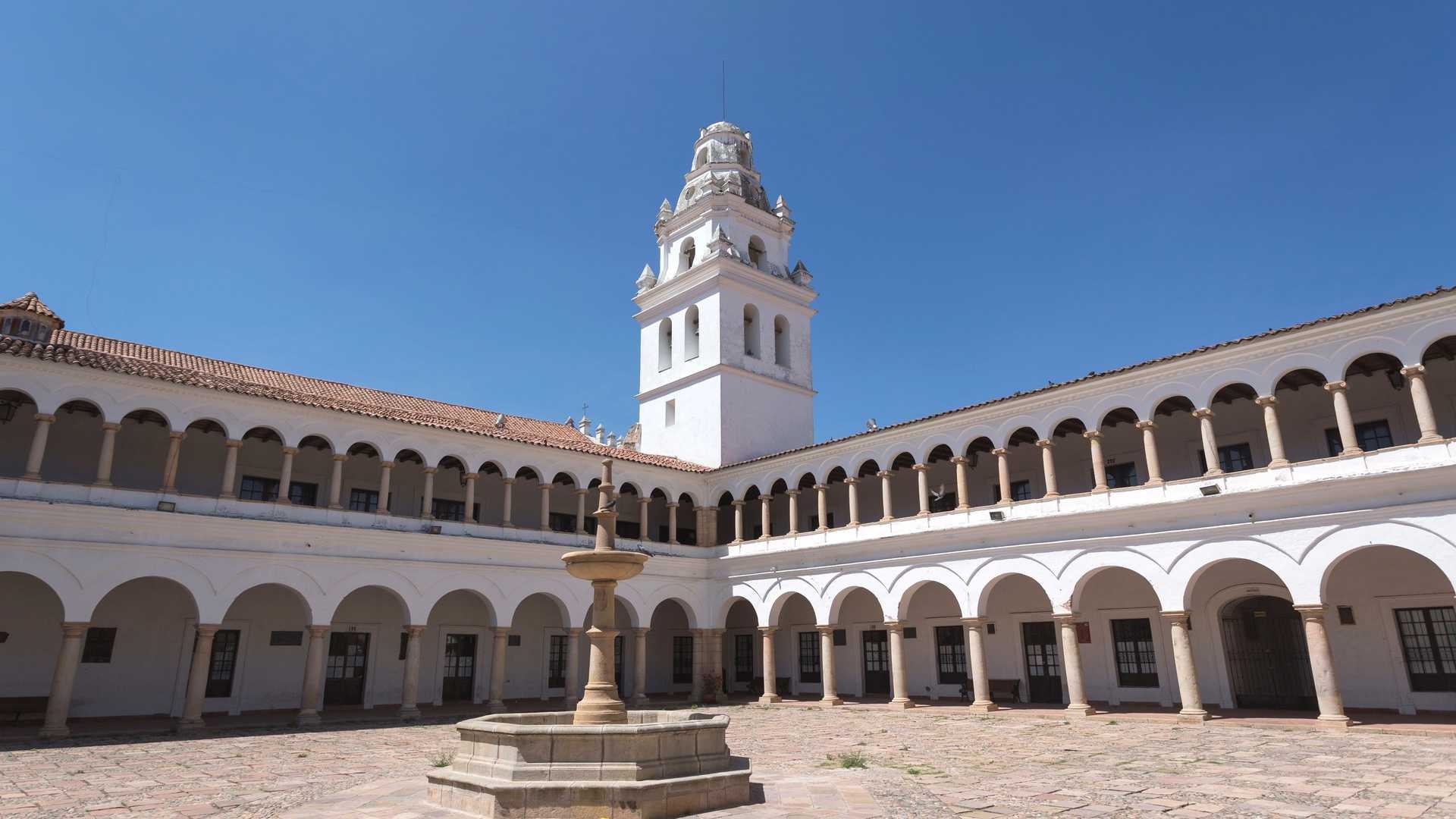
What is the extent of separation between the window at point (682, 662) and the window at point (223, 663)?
38.3 ft

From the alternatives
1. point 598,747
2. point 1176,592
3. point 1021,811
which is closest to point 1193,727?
point 1176,592

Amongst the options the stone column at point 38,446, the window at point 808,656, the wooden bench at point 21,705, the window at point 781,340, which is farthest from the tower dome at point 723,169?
the wooden bench at point 21,705

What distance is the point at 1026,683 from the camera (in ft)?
66.8

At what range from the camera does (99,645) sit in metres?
17.7

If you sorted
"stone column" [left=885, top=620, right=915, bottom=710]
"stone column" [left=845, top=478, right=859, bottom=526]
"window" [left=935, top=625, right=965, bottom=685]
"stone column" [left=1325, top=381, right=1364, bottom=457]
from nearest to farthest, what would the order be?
"stone column" [left=1325, top=381, right=1364, bottom=457] → "stone column" [left=885, top=620, right=915, bottom=710] → "stone column" [left=845, top=478, right=859, bottom=526] → "window" [left=935, top=625, right=965, bottom=685]

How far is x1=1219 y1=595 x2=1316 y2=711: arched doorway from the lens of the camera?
1727 centimetres

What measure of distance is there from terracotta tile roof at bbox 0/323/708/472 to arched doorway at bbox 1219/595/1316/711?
1358 cm

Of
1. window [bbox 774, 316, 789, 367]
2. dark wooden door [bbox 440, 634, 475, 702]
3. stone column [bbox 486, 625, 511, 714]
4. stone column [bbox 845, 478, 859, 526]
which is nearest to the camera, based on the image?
stone column [bbox 486, 625, 511, 714]

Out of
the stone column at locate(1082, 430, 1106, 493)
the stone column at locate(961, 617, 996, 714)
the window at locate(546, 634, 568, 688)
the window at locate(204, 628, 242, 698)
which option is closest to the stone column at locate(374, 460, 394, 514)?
the window at locate(204, 628, 242, 698)

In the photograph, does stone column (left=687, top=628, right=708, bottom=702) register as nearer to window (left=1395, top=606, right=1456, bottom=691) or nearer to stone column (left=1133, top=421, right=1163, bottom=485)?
stone column (left=1133, top=421, right=1163, bottom=485)

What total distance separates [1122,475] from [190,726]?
1920cm

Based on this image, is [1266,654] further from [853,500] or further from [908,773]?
[908,773]

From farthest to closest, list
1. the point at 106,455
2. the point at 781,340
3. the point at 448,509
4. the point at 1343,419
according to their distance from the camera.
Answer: the point at 781,340 → the point at 448,509 → the point at 106,455 → the point at 1343,419

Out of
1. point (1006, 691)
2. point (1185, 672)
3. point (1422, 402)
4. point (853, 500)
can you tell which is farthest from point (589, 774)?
point (1006, 691)
